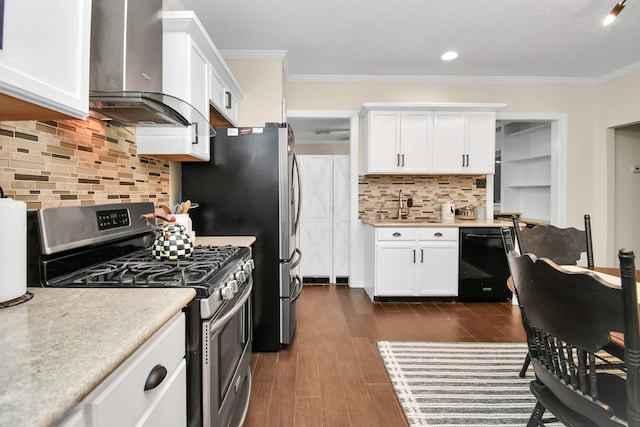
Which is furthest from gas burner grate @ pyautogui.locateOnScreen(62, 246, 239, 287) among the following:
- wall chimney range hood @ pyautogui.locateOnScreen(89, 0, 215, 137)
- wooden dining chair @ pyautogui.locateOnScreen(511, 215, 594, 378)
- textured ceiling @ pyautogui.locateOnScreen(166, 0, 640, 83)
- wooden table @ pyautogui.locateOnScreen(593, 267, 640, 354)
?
textured ceiling @ pyautogui.locateOnScreen(166, 0, 640, 83)

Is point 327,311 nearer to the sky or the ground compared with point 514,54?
nearer to the ground

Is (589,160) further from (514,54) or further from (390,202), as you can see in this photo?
(390,202)

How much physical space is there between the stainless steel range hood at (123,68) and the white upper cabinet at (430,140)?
276cm

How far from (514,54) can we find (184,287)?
12.7ft

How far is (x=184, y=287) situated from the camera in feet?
3.68

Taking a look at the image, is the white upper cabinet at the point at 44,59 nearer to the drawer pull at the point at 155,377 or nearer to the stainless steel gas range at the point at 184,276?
the stainless steel gas range at the point at 184,276

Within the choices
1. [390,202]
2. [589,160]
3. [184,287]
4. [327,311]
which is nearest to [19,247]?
[184,287]

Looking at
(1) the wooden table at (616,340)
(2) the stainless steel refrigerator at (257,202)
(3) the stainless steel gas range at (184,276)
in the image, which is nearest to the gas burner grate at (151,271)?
(3) the stainless steel gas range at (184,276)

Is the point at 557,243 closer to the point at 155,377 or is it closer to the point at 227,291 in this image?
the point at 227,291

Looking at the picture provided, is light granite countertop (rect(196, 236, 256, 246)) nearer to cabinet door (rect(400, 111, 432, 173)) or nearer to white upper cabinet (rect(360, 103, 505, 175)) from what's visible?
white upper cabinet (rect(360, 103, 505, 175))

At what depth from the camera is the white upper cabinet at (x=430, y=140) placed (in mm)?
3957

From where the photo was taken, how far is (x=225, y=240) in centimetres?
225

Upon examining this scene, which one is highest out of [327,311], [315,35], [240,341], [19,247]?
[315,35]

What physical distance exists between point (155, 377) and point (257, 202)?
172cm
